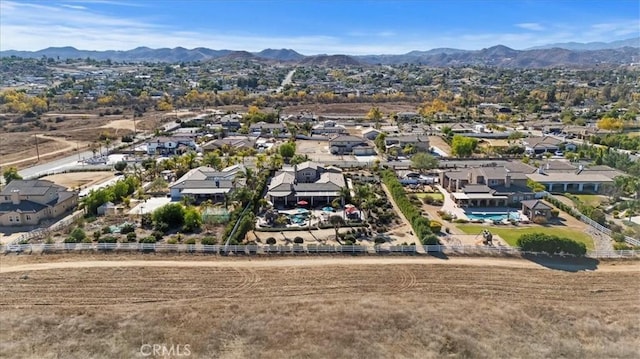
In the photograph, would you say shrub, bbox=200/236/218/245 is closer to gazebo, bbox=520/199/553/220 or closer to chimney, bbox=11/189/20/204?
chimney, bbox=11/189/20/204

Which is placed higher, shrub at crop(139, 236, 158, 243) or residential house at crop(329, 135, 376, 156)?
residential house at crop(329, 135, 376, 156)

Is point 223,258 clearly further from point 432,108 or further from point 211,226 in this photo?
point 432,108

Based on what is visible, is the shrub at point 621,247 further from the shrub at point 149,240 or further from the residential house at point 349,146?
the residential house at point 349,146

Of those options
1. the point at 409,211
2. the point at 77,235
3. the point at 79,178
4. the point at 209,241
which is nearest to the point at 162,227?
the point at 209,241

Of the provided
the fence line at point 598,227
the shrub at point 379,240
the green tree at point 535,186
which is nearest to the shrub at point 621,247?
the fence line at point 598,227

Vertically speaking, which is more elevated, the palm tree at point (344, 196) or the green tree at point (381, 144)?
the green tree at point (381, 144)

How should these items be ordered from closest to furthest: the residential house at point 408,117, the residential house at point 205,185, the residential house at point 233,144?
the residential house at point 205,185 < the residential house at point 233,144 < the residential house at point 408,117

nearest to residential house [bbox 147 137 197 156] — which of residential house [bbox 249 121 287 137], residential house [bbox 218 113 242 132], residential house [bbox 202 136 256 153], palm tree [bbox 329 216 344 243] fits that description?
residential house [bbox 202 136 256 153]

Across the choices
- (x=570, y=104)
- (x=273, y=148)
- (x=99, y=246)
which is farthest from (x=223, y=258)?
(x=570, y=104)
